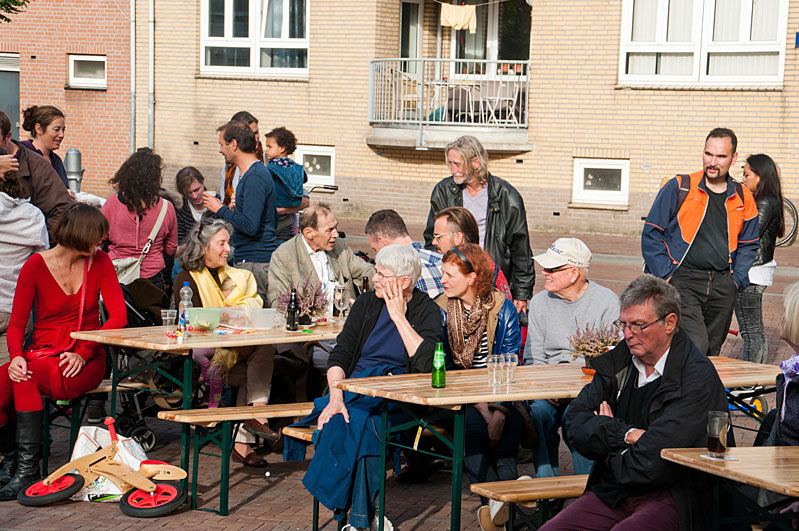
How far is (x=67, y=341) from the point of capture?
6328 mm

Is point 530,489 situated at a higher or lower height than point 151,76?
lower

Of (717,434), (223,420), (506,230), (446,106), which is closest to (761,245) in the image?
(506,230)

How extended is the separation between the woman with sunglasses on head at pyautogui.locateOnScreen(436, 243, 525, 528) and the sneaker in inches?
113

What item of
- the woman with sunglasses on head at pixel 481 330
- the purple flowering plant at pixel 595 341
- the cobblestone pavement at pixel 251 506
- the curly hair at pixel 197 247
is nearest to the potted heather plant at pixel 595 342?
the purple flowering plant at pixel 595 341

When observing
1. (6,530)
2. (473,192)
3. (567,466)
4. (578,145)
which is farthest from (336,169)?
(6,530)

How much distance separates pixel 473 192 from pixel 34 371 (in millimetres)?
3581

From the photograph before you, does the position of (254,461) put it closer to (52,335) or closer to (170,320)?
(170,320)

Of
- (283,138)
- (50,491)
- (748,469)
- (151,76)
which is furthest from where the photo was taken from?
(151,76)

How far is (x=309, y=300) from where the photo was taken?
6.70 meters

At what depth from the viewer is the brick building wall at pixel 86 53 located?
911 inches

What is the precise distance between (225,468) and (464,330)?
5.18 ft

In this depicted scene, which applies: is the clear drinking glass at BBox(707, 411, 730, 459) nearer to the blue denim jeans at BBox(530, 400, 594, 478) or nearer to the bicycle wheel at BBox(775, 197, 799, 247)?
the blue denim jeans at BBox(530, 400, 594, 478)

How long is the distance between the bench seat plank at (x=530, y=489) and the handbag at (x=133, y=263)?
397 cm

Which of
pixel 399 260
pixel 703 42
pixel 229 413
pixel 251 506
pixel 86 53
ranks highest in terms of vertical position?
pixel 703 42
